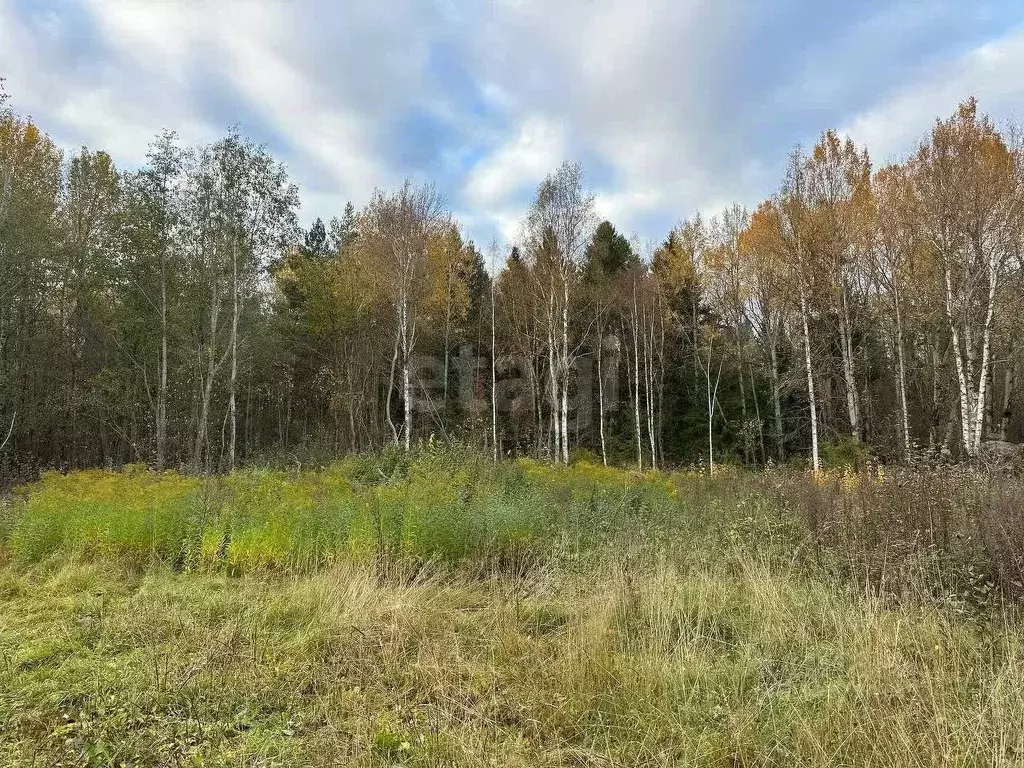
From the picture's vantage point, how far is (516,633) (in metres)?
3.29

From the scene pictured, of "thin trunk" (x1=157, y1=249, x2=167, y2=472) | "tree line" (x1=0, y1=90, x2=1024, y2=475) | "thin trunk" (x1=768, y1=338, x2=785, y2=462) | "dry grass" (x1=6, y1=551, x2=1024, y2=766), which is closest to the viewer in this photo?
"dry grass" (x1=6, y1=551, x2=1024, y2=766)

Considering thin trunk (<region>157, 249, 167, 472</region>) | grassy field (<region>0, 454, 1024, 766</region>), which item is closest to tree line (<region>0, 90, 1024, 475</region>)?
thin trunk (<region>157, 249, 167, 472</region>)

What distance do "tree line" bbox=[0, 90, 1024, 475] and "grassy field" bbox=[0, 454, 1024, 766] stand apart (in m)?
7.16

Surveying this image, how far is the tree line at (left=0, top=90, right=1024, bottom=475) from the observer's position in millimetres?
14109

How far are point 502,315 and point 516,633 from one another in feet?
72.3

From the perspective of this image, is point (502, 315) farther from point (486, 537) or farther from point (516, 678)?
point (516, 678)

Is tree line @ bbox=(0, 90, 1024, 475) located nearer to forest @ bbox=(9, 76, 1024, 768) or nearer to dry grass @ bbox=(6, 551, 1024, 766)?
forest @ bbox=(9, 76, 1024, 768)

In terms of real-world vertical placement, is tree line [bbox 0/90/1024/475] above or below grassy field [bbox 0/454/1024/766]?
above

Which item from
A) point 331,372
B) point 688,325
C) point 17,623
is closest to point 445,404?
point 331,372

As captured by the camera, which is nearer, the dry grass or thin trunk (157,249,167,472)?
the dry grass

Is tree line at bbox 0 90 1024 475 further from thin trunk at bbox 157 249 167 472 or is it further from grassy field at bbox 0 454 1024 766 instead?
grassy field at bbox 0 454 1024 766

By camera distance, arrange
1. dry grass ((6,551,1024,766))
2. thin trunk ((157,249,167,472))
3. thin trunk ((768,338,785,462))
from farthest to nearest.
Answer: thin trunk ((768,338,785,462)), thin trunk ((157,249,167,472)), dry grass ((6,551,1024,766))

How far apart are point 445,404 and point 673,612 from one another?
73.6 ft

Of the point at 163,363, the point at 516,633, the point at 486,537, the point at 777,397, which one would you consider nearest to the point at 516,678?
the point at 516,633
